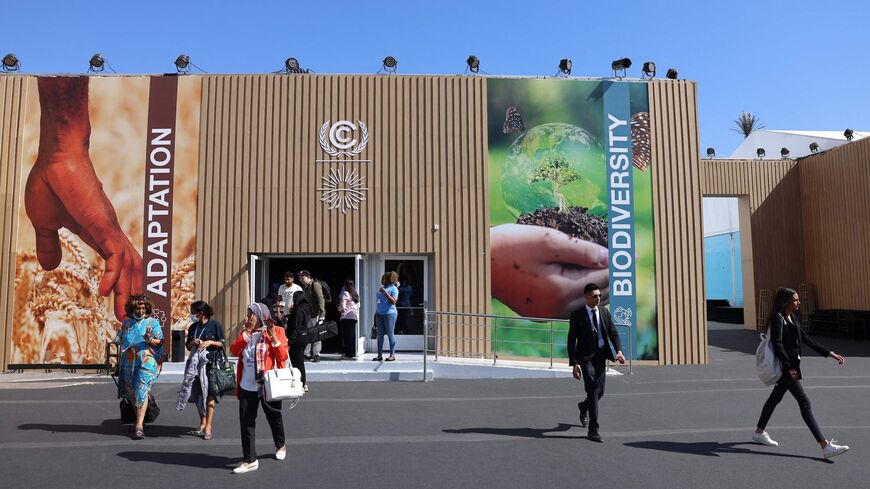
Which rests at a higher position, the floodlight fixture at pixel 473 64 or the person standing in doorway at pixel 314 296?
the floodlight fixture at pixel 473 64

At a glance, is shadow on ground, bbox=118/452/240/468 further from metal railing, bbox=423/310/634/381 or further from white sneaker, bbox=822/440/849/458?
metal railing, bbox=423/310/634/381

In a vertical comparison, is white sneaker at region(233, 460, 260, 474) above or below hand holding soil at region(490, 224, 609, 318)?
below

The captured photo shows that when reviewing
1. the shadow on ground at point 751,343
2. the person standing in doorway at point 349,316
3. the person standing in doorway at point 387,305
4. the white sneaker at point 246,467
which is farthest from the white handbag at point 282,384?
the shadow on ground at point 751,343

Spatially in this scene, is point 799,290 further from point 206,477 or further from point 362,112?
point 206,477

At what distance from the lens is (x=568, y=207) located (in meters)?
14.1

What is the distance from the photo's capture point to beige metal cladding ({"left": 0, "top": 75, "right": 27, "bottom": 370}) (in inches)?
528

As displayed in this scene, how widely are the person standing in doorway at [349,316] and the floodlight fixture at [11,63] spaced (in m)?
8.94

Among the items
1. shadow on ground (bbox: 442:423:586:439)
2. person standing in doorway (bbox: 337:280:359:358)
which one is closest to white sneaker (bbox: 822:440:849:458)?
shadow on ground (bbox: 442:423:586:439)

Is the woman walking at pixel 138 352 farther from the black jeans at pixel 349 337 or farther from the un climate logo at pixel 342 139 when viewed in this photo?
the un climate logo at pixel 342 139

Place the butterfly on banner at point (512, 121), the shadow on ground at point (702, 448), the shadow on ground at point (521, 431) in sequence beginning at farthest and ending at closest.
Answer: the butterfly on banner at point (512, 121) → the shadow on ground at point (521, 431) → the shadow on ground at point (702, 448)

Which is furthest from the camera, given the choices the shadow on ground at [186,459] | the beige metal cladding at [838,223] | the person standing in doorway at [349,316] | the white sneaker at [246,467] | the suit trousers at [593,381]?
the beige metal cladding at [838,223]

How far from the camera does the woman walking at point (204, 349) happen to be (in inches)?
284

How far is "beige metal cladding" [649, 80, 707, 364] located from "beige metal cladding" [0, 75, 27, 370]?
13.5m

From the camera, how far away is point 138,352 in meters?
7.34
